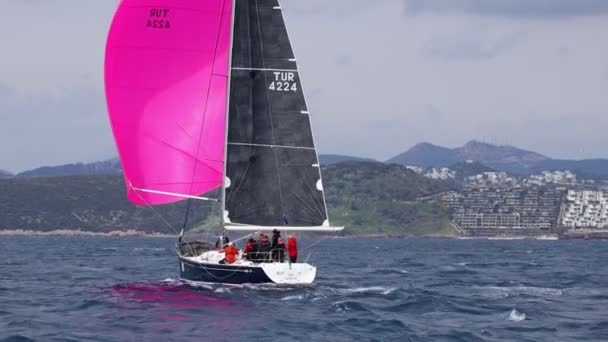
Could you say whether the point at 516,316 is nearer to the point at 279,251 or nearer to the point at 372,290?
the point at 372,290

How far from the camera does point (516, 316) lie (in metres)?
36.6

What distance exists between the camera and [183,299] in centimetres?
3894

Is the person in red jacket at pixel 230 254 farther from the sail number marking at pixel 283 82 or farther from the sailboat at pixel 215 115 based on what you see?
the sail number marking at pixel 283 82

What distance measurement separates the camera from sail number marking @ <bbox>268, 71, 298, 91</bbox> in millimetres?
42594

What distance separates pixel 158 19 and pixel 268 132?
6.24 metres

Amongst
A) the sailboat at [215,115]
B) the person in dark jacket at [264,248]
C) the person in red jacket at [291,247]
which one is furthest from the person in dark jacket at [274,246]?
the person in red jacket at [291,247]

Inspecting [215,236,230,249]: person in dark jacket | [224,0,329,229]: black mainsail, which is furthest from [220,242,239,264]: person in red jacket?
[224,0,329,229]: black mainsail

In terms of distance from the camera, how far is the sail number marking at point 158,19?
43.4 m

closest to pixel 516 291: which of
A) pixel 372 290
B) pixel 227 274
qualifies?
pixel 372 290

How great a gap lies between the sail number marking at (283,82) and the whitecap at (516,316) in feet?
39.6

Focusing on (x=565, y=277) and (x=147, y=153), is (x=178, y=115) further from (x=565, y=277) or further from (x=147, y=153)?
(x=565, y=277)

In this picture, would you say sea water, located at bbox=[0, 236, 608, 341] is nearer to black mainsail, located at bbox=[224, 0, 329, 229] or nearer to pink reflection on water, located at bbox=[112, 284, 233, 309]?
pink reflection on water, located at bbox=[112, 284, 233, 309]

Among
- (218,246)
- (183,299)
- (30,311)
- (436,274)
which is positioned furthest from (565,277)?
(30,311)

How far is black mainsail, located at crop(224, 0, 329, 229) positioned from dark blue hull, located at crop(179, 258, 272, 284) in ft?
7.18
